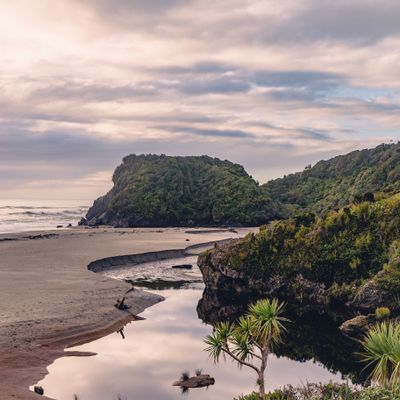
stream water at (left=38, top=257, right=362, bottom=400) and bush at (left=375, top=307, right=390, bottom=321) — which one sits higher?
bush at (left=375, top=307, right=390, bottom=321)

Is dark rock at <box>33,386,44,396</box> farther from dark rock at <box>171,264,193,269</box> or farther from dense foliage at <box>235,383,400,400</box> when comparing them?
dark rock at <box>171,264,193,269</box>

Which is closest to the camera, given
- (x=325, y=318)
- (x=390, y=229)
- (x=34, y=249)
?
(x=325, y=318)

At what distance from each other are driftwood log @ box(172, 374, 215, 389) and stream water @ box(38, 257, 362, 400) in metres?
0.58

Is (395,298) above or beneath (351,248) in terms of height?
beneath

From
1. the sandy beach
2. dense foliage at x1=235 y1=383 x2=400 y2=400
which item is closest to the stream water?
the sandy beach

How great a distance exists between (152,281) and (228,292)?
14.4 meters

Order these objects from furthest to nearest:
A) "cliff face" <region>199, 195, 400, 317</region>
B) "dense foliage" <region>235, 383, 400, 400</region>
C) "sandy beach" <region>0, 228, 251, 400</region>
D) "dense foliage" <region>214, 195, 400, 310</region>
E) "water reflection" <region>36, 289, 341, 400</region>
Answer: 1. "dense foliage" <region>214, 195, 400, 310</region>
2. "cliff face" <region>199, 195, 400, 317</region>
3. "sandy beach" <region>0, 228, 251, 400</region>
4. "water reflection" <region>36, 289, 341, 400</region>
5. "dense foliage" <region>235, 383, 400, 400</region>

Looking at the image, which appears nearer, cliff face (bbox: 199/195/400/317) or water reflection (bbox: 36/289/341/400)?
water reflection (bbox: 36/289/341/400)

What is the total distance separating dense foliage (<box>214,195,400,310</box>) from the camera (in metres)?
57.7

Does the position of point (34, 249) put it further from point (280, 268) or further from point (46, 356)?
point (46, 356)

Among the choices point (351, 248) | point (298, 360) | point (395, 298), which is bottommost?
point (298, 360)

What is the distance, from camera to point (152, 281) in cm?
7612

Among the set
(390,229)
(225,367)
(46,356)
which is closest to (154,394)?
(225,367)

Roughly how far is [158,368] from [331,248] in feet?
95.7
